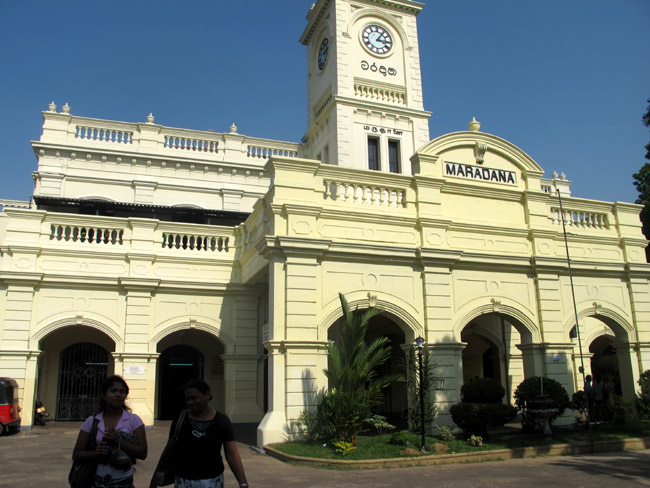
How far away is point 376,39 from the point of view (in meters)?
28.1

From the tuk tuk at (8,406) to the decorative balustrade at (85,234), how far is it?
15.9 ft

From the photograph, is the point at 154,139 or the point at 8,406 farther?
the point at 154,139

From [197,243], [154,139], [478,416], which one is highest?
[154,139]

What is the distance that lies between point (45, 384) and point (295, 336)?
11108 mm

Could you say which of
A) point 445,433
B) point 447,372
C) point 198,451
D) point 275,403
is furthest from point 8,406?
point 198,451

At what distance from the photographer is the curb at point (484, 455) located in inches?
448

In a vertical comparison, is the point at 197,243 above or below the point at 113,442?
above

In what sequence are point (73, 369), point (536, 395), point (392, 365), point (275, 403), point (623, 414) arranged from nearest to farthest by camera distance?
1. point (275, 403)
2. point (536, 395)
3. point (623, 414)
4. point (73, 369)
5. point (392, 365)

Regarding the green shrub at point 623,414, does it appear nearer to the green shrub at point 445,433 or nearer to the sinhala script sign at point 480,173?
the green shrub at point 445,433

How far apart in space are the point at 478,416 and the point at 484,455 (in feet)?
3.15

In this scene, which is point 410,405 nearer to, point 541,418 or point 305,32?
point 541,418

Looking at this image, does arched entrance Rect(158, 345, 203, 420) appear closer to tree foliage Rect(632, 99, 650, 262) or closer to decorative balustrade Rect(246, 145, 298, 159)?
decorative balustrade Rect(246, 145, 298, 159)

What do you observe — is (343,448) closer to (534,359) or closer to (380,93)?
(534,359)

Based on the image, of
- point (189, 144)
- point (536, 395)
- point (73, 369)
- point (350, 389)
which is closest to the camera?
point (350, 389)
